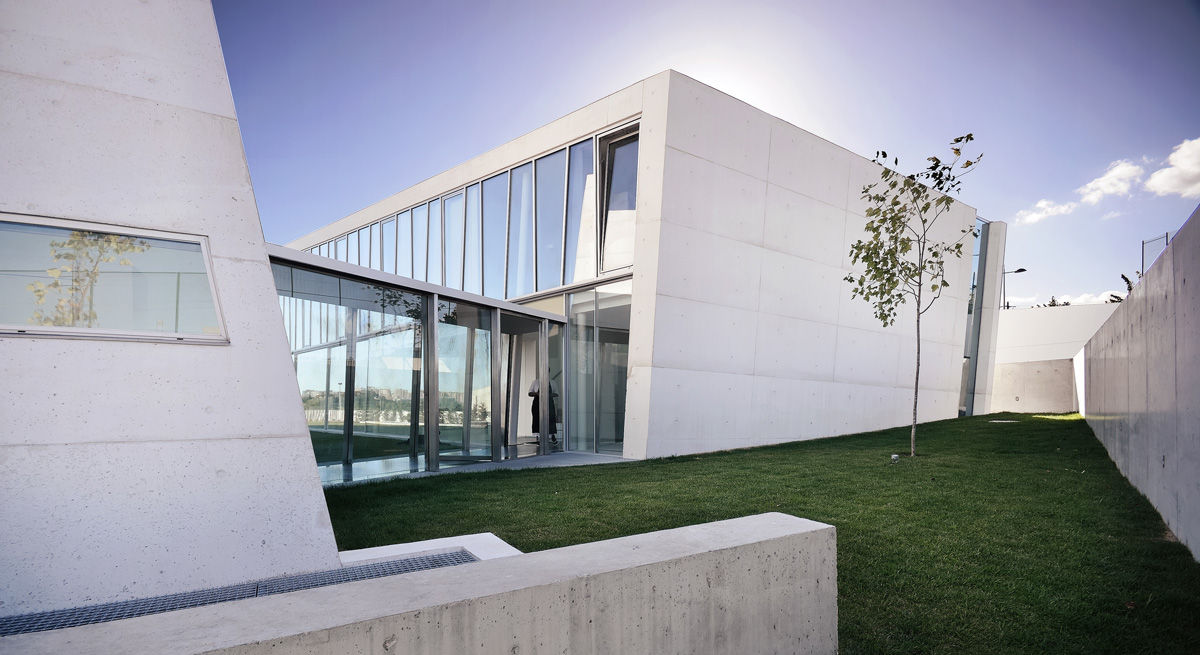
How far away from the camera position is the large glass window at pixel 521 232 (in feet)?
54.8

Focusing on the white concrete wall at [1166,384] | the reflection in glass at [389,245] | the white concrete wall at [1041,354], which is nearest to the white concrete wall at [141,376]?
the white concrete wall at [1166,384]

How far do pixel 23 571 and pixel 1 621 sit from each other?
0.29 m

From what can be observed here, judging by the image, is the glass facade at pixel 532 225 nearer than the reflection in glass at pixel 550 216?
Yes

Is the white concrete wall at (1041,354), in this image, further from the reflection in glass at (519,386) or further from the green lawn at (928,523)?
the reflection in glass at (519,386)

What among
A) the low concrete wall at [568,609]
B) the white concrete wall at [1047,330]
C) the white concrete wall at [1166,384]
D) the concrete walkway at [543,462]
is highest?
the white concrete wall at [1047,330]

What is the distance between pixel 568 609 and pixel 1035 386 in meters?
32.3

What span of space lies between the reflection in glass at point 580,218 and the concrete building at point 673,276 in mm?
43

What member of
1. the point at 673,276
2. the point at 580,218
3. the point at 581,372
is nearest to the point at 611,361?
the point at 581,372

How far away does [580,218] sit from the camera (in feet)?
50.1

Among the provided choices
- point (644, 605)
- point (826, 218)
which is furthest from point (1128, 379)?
point (826, 218)

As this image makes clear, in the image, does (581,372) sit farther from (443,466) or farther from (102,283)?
(102,283)

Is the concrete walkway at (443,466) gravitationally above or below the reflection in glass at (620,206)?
below

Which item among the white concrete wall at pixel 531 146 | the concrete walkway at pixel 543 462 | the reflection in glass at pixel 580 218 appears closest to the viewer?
the concrete walkway at pixel 543 462

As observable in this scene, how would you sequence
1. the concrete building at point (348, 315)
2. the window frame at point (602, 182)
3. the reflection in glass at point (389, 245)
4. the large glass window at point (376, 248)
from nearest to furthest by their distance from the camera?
1. the concrete building at point (348, 315)
2. the window frame at point (602, 182)
3. the reflection in glass at point (389, 245)
4. the large glass window at point (376, 248)
